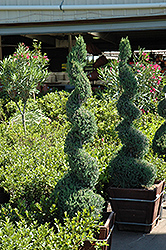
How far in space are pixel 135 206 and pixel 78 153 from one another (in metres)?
1.02

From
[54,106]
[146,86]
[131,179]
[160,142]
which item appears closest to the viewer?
[131,179]

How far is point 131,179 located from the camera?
3393mm

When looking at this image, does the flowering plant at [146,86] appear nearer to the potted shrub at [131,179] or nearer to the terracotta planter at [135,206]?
the potted shrub at [131,179]

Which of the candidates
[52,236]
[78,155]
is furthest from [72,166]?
[52,236]

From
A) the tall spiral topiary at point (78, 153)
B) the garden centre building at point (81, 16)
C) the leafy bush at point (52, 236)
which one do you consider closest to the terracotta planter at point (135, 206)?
the tall spiral topiary at point (78, 153)

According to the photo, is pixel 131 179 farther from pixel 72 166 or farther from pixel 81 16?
pixel 81 16

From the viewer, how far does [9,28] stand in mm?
8273

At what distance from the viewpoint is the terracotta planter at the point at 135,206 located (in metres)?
3.26

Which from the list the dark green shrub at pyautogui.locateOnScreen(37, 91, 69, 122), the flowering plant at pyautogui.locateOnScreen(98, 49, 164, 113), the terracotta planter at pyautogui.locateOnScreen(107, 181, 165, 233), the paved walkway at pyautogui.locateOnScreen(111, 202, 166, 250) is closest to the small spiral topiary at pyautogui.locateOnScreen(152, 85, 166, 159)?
the terracotta planter at pyautogui.locateOnScreen(107, 181, 165, 233)

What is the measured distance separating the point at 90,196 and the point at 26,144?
6.56 feet

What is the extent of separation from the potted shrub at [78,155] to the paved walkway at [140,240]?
66 cm

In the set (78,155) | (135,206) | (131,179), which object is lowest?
(135,206)

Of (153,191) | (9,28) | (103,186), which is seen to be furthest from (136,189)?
(9,28)

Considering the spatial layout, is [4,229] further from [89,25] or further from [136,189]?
[89,25]
